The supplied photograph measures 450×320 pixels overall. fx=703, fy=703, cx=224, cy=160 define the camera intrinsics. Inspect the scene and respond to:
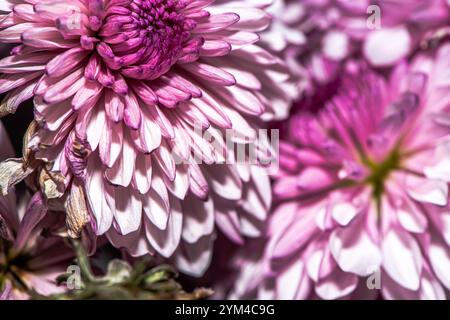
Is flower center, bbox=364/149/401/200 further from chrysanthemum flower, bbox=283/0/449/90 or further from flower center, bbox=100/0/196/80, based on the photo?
flower center, bbox=100/0/196/80

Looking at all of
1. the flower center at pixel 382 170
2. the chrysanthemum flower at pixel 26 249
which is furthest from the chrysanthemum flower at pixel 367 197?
the chrysanthemum flower at pixel 26 249

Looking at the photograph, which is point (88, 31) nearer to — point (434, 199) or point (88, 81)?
point (88, 81)

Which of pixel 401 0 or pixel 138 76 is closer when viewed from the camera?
pixel 138 76

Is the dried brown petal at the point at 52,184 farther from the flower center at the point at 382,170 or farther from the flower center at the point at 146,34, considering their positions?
the flower center at the point at 382,170

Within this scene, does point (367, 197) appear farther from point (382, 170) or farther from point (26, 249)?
point (26, 249)

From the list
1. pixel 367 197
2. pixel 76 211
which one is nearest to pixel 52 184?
pixel 76 211
